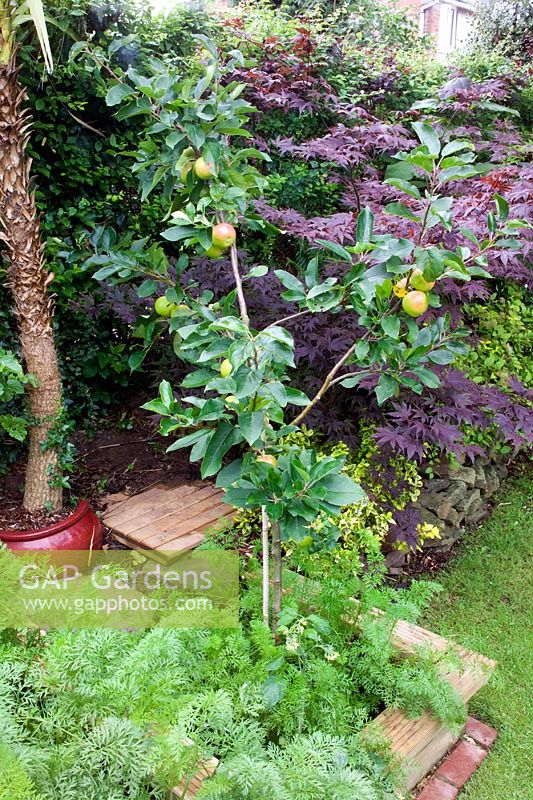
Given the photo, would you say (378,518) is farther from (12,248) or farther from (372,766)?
(12,248)

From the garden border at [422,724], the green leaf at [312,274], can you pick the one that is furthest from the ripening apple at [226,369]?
the garden border at [422,724]

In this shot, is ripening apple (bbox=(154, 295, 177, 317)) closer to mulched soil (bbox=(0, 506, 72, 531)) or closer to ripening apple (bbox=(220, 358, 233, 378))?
ripening apple (bbox=(220, 358, 233, 378))

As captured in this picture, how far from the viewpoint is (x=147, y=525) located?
8.98ft

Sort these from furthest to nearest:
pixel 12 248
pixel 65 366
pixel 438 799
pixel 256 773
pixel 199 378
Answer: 1. pixel 65 366
2. pixel 12 248
3. pixel 438 799
4. pixel 199 378
5. pixel 256 773

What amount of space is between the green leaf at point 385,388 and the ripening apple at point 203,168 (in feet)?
2.36

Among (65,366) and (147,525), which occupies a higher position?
(65,366)

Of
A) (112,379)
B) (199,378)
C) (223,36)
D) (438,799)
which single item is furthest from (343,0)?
(438,799)

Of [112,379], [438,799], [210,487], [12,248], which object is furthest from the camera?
[112,379]

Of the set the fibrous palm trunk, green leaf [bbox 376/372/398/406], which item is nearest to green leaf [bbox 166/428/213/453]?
green leaf [bbox 376/372/398/406]

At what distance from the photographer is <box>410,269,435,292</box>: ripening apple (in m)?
1.45

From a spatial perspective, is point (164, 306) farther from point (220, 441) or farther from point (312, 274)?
point (220, 441)

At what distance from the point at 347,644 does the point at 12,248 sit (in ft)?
6.22
